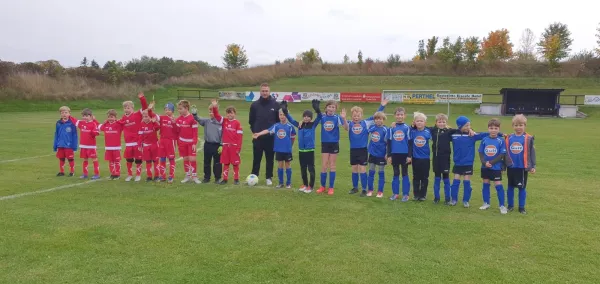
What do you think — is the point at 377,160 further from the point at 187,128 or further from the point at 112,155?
the point at 112,155

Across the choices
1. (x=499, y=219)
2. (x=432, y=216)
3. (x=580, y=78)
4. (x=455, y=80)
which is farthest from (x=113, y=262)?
(x=580, y=78)

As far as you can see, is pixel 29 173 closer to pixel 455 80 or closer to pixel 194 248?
pixel 194 248

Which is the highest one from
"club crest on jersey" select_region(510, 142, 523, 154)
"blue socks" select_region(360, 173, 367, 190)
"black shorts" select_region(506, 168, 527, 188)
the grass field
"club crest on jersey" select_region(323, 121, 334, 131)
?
"club crest on jersey" select_region(323, 121, 334, 131)

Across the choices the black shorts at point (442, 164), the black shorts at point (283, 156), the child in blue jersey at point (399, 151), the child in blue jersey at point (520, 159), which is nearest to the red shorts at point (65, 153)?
the black shorts at point (283, 156)

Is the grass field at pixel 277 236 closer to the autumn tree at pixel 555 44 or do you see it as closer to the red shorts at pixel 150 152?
the red shorts at pixel 150 152

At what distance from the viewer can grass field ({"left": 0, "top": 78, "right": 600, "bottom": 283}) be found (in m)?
4.45

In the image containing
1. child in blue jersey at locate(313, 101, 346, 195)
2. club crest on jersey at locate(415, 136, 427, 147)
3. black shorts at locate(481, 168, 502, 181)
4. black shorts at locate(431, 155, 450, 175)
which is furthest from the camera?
child in blue jersey at locate(313, 101, 346, 195)

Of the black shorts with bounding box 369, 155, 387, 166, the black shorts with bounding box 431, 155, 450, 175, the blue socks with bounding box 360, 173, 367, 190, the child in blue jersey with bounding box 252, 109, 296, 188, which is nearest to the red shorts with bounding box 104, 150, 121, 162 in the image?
the child in blue jersey with bounding box 252, 109, 296, 188

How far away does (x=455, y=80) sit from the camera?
177ft

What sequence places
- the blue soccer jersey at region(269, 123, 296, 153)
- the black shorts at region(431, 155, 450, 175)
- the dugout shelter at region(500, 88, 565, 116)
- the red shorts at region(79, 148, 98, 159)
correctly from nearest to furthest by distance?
the black shorts at region(431, 155, 450, 175)
the blue soccer jersey at region(269, 123, 296, 153)
the red shorts at region(79, 148, 98, 159)
the dugout shelter at region(500, 88, 565, 116)

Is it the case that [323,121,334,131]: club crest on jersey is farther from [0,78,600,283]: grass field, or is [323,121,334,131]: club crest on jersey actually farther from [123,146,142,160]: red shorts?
[123,146,142,160]: red shorts

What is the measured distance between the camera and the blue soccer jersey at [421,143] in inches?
304

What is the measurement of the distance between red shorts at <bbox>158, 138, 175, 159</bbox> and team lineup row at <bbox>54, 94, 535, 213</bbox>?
0.02 meters

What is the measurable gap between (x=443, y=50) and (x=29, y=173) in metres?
58.1
